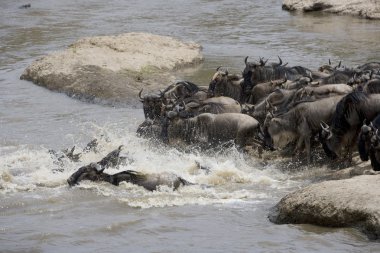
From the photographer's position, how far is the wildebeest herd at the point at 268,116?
10.7 metres

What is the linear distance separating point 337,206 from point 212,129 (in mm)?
3898

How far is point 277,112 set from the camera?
38.9 feet

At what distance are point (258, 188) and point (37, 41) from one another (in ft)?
49.6

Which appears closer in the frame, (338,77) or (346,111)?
(346,111)

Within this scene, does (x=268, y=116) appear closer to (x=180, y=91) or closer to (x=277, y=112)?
(x=277, y=112)

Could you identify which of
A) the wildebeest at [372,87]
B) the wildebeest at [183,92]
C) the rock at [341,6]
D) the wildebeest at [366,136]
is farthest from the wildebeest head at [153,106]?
the rock at [341,6]

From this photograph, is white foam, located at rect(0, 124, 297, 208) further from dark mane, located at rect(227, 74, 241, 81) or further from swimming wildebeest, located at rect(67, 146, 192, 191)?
dark mane, located at rect(227, 74, 241, 81)

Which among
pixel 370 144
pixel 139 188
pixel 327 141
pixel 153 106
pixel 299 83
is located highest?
pixel 299 83

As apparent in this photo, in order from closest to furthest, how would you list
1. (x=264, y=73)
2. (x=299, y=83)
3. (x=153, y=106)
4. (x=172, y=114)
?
(x=172, y=114)
(x=299, y=83)
(x=153, y=106)
(x=264, y=73)

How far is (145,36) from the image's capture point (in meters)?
20.5

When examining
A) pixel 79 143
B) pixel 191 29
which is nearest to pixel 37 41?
pixel 191 29

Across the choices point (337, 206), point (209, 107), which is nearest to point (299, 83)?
point (209, 107)

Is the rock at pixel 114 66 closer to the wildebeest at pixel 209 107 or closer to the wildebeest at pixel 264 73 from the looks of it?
the wildebeest at pixel 264 73

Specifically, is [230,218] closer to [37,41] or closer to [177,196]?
[177,196]
